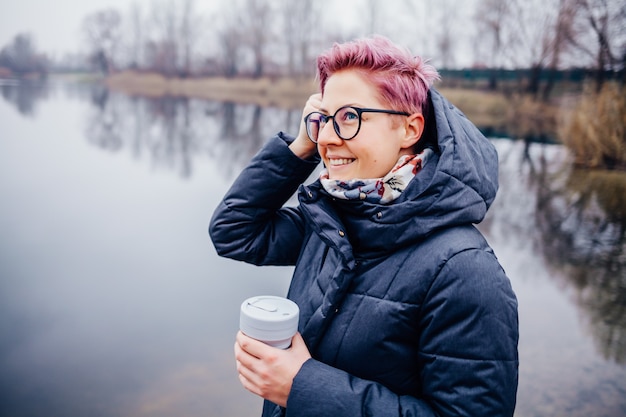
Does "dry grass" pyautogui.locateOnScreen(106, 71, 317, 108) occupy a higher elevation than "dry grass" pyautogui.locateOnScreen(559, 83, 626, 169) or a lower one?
higher

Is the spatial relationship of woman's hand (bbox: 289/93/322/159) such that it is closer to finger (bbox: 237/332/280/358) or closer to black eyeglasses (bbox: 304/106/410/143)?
black eyeglasses (bbox: 304/106/410/143)

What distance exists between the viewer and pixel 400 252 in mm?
1271

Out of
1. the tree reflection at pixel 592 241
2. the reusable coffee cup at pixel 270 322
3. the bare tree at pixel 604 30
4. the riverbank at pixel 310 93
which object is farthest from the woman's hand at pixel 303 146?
the riverbank at pixel 310 93

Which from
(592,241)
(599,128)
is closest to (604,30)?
(599,128)

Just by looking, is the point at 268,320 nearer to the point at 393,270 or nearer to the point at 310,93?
the point at 393,270

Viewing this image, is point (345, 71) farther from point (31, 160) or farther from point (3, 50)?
point (3, 50)

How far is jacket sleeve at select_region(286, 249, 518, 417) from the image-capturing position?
43.4 inches

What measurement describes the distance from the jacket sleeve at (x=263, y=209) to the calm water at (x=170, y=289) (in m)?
1.64

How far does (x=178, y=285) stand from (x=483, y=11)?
27.3 metres

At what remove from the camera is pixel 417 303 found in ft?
3.90

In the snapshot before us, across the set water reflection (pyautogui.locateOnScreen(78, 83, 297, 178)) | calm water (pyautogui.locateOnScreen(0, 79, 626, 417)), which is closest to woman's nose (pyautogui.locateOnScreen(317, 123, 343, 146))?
calm water (pyautogui.locateOnScreen(0, 79, 626, 417))

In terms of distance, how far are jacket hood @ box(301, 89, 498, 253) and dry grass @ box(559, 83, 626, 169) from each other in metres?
11.6

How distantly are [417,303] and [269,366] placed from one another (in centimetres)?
40

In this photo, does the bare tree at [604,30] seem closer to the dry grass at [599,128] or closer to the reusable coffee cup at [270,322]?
the dry grass at [599,128]
